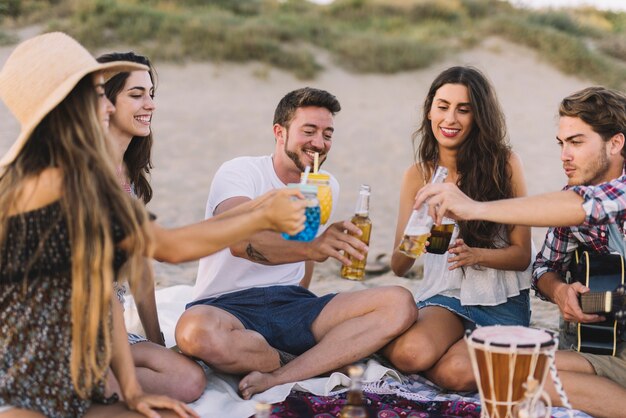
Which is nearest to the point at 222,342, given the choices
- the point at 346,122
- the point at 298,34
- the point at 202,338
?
the point at 202,338

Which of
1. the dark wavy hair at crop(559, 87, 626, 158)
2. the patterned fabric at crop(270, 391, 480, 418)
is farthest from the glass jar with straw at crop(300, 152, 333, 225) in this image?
the dark wavy hair at crop(559, 87, 626, 158)

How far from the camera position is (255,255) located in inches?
177

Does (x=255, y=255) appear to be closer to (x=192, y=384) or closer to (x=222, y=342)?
(x=222, y=342)

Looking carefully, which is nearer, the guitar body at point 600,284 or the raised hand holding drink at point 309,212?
the raised hand holding drink at point 309,212

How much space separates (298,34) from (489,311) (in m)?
14.4

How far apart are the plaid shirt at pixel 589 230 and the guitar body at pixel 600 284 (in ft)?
0.41

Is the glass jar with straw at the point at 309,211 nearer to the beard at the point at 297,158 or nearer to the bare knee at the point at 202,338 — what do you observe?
the bare knee at the point at 202,338

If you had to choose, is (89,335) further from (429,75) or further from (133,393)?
(429,75)

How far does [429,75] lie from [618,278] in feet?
47.0

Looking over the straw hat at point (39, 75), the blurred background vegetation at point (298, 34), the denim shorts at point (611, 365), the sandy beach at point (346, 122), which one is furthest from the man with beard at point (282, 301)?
the blurred background vegetation at point (298, 34)

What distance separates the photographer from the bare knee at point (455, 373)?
438 centimetres

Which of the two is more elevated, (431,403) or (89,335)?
(89,335)

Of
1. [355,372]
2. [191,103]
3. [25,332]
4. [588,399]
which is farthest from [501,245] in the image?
[191,103]

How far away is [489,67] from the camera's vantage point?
60.5 ft
